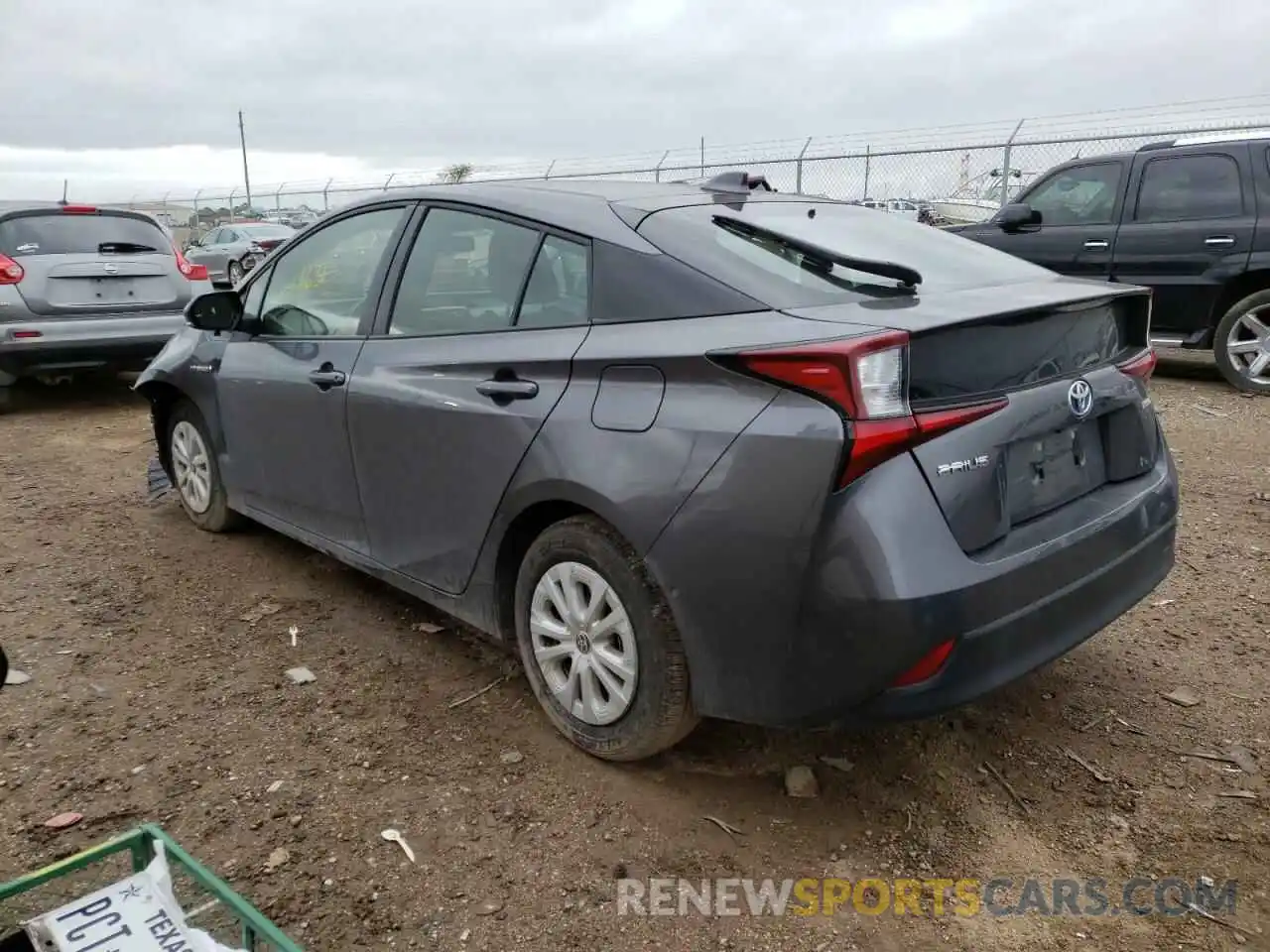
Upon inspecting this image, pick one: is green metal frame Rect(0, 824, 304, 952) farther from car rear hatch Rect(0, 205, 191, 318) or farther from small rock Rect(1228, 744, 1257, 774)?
car rear hatch Rect(0, 205, 191, 318)

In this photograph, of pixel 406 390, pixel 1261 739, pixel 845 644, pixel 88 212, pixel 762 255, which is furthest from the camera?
pixel 88 212

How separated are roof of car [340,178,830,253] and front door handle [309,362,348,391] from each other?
2.12 ft

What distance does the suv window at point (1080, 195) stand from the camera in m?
8.09

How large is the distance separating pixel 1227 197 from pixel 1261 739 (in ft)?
19.6

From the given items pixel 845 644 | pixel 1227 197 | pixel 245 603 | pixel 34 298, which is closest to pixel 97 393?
pixel 34 298

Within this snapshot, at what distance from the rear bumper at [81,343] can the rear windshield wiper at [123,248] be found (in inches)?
23.0

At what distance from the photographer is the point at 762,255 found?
104 inches

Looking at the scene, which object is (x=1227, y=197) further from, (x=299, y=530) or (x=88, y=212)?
(x=88, y=212)

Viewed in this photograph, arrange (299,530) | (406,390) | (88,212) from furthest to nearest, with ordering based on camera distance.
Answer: (88,212) < (299,530) < (406,390)

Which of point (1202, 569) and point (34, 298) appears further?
point (34, 298)

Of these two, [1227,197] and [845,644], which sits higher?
[1227,197]

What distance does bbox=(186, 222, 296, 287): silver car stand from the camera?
794 inches

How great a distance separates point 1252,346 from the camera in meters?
7.30

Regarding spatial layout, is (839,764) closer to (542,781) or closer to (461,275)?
(542,781)
